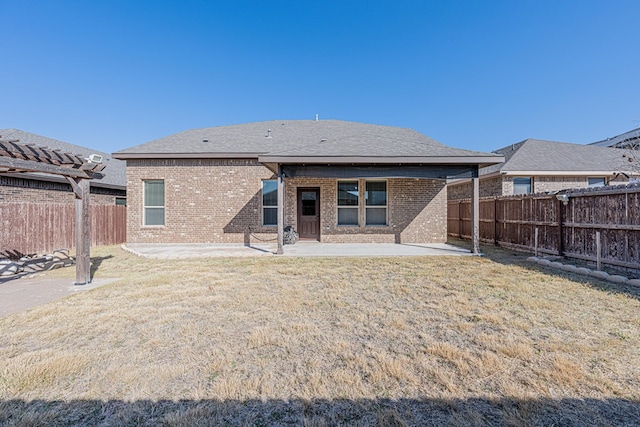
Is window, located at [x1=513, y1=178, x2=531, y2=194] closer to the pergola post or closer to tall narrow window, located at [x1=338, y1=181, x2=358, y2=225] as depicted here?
tall narrow window, located at [x1=338, y1=181, x2=358, y2=225]

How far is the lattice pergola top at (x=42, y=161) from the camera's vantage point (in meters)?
4.51

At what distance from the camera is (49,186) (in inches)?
431

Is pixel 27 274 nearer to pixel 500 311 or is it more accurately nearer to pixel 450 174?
pixel 500 311

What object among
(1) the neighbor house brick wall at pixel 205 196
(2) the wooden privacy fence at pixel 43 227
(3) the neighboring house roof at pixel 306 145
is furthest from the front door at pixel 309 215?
(2) the wooden privacy fence at pixel 43 227

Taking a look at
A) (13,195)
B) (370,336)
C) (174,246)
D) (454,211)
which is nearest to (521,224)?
(454,211)

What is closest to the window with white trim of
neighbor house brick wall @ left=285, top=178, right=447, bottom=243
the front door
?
neighbor house brick wall @ left=285, top=178, right=447, bottom=243

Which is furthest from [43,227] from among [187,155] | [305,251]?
[305,251]

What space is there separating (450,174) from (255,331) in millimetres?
7721

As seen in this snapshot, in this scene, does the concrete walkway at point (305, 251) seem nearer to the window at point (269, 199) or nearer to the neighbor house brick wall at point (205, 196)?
the neighbor house brick wall at point (205, 196)

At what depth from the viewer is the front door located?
37.4 ft

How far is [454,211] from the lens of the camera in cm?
1456

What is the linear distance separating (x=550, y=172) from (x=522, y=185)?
124 centimetres

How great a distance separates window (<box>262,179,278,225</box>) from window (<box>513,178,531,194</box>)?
456 inches

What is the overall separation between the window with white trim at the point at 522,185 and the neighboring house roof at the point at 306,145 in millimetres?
5151
